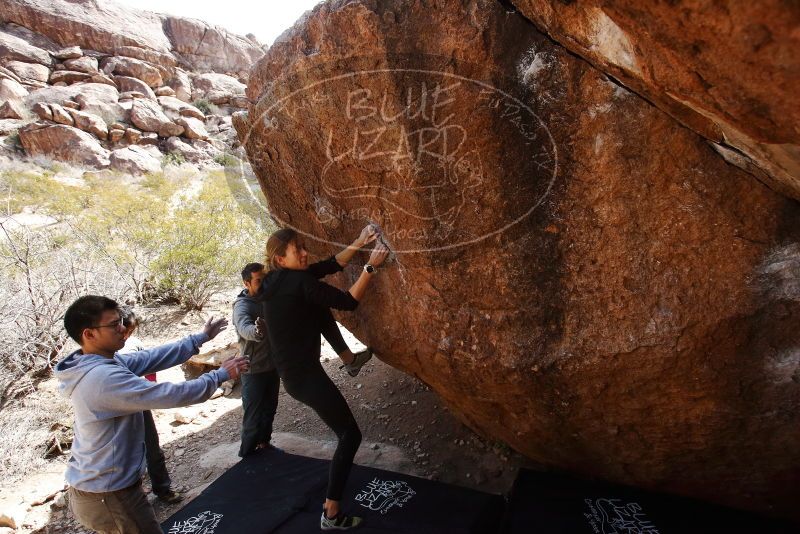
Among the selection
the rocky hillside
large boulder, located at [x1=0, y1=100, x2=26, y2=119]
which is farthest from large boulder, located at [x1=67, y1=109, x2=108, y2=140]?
large boulder, located at [x1=0, y1=100, x2=26, y2=119]

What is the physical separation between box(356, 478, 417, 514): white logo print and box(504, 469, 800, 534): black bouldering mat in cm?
60

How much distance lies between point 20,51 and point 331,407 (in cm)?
2457

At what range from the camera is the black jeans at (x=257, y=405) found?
3.08 m

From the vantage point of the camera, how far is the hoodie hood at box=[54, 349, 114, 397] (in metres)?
1.74

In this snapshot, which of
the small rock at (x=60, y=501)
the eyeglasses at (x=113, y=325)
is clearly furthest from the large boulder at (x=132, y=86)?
the eyeglasses at (x=113, y=325)

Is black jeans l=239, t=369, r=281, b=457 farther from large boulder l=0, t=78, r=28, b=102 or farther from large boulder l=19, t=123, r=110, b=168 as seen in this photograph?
large boulder l=0, t=78, r=28, b=102

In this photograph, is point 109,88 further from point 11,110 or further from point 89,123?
point 11,110

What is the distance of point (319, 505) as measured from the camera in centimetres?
253

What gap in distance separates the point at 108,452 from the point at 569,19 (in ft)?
7.89

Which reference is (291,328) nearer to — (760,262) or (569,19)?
(569,19)

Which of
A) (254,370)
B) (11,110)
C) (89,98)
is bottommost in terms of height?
(254,370)

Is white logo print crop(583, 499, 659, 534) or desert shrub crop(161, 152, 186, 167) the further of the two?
desert shrub crop(161, 152, 186, 167)

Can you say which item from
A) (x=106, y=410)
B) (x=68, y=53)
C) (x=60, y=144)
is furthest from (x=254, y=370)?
(x=68, y=53)

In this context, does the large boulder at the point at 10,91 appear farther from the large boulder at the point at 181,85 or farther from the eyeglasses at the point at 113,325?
the eyeglasses at the point at 113,325
